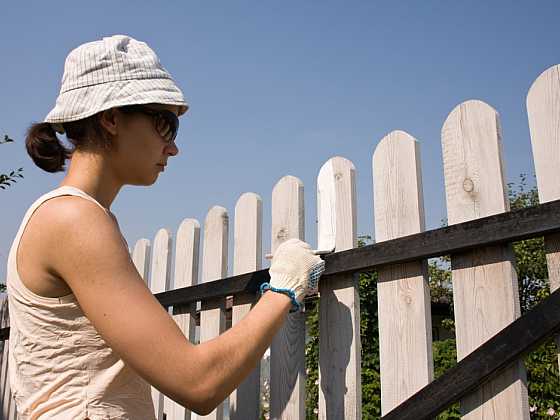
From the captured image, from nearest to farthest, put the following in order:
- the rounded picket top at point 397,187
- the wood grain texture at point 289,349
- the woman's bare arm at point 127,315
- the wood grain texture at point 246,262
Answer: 1. the woman's bare arm at point 127,315
2. the rounded picket top at point 397,187
3. the wood grain texture at point 289,349
4. the wood grain texture at point 246,262

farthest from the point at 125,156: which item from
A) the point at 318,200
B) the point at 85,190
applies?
the point at 318,200

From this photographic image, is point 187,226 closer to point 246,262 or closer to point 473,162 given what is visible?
point 246,262

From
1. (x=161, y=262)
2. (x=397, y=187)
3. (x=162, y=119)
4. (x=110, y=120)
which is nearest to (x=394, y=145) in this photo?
(x=397, y=187)

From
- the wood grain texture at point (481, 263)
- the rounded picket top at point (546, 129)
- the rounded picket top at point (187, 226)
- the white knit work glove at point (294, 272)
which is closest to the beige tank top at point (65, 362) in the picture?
the white knit work glove at point (294, 272)

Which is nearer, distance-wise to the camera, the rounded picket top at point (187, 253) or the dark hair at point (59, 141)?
the dark hair at point (59, 141)

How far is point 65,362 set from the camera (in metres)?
1.28

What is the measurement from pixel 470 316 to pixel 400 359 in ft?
1.01

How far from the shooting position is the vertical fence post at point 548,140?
1.55m

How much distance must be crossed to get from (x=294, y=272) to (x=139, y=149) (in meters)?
0.54

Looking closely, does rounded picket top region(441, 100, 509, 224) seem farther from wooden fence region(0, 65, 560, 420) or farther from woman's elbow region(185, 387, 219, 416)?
woman's elbow region(185, 387, 219, 416)

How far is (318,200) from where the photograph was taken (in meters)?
2.26

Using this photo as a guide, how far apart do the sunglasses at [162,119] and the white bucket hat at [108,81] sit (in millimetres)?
45

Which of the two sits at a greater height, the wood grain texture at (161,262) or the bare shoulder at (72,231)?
the wood grain texture at (161,262)

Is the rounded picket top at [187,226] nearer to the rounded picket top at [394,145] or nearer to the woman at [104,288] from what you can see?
the rounded picket top at [394,145]
